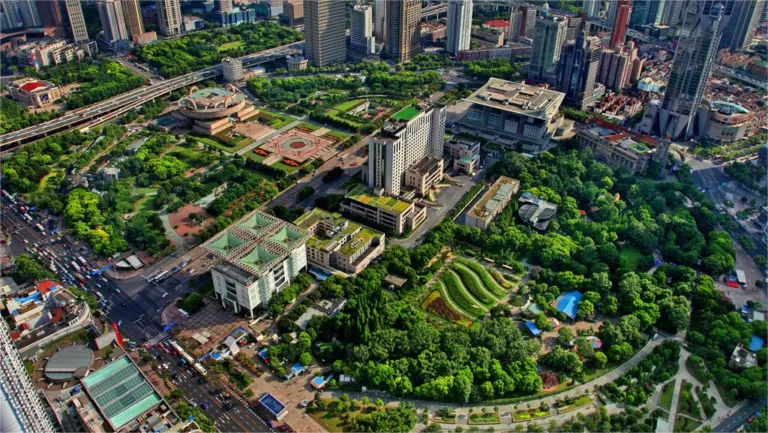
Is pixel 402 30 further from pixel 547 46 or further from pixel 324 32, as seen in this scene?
pixel 547 46

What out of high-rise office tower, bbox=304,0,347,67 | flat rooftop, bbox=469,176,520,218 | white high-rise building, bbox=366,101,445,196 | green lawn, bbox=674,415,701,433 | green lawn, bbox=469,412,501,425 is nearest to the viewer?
green lawn, bbox=674,415,701,433

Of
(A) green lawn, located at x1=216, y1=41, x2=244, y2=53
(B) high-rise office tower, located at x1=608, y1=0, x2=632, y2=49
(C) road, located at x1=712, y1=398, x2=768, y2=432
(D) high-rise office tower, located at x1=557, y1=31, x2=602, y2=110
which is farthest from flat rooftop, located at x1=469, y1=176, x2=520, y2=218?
(A) green lawn, located at x1=216, y1=41, x2=244, y2=53

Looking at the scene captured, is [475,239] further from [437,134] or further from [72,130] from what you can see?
[72,130]

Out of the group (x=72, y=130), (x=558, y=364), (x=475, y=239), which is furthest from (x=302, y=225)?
(x=72, y=130)

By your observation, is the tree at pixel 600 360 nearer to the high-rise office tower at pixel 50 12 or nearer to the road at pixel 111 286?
the road at pixel 111 286

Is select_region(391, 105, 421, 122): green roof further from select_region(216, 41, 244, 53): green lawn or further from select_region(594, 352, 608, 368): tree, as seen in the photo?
select_region(216, 41, 244, 53): green lawn

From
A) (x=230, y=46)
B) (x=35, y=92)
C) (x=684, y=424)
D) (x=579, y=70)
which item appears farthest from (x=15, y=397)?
(x=230, y=46)
